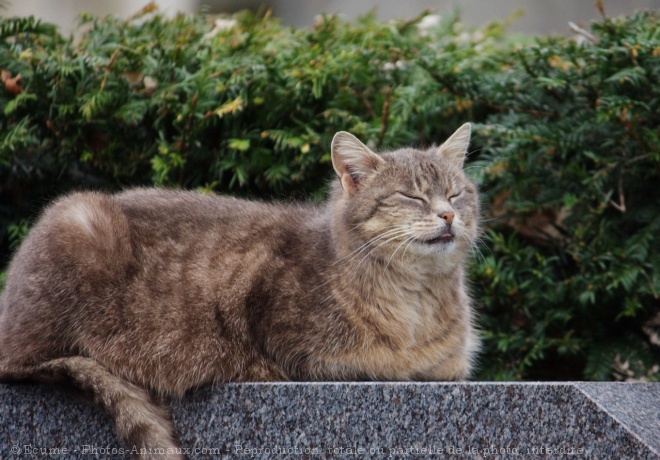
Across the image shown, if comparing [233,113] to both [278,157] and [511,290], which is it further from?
[511,290]

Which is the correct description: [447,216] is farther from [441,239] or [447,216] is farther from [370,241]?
[370,241]

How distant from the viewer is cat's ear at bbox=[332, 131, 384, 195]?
3.33 m

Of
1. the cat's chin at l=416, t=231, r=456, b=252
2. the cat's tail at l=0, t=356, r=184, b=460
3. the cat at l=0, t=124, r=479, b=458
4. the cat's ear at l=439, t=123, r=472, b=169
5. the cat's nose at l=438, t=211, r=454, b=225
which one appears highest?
the cat's ear at l=439, t=123, r=472, b=169

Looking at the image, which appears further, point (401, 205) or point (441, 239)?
point (401, 205)

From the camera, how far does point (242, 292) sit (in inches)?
125

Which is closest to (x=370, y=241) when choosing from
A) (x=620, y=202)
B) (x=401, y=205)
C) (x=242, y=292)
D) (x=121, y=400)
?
(x=401, y=205)

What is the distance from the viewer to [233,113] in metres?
4.05

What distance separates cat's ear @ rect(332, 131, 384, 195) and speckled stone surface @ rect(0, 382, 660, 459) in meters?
0.93

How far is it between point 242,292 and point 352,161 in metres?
0.68

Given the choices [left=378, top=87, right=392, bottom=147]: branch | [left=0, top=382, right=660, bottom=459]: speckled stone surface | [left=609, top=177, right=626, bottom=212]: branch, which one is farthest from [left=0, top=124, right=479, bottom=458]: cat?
[left=609, top=177, right=626, bottom=212]: branch

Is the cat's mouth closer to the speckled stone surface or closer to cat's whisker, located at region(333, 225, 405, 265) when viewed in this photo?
cat's whisker, located at region(333, 225, 405, 265)

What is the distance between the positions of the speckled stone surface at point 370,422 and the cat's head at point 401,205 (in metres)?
0.62

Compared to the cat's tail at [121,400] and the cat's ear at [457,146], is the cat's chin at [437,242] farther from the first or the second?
the cat's tail at [121,400]

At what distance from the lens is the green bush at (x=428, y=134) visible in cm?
398
